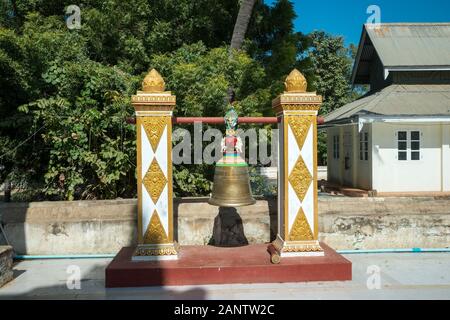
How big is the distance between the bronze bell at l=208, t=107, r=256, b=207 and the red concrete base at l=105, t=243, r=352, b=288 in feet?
2.95

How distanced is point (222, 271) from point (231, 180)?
1.24 metres

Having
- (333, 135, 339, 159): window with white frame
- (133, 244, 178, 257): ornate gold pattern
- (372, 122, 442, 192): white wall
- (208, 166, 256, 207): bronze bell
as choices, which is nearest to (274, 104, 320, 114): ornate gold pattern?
(208, 166, 256, 207): bronze bell

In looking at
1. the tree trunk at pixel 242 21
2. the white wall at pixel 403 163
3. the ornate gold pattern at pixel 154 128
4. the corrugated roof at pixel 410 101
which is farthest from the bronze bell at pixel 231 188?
the white wall at pixel 403 163

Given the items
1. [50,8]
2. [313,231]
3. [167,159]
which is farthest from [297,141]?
[50,8]

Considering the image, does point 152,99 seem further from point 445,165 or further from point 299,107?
point 445,165

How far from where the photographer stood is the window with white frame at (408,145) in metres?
14.5

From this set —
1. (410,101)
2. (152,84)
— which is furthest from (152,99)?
(410,101)

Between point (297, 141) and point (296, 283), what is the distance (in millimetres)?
2003

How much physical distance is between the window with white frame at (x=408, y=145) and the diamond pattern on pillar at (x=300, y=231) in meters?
9.86

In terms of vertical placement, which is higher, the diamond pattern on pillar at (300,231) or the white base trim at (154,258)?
the diamond pattern on pillar at (300,231)

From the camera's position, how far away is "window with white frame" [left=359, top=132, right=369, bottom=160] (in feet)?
49.4

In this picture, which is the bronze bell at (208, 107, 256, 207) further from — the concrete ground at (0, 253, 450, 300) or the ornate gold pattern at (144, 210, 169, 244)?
the concrete ground at (0, 253, 450, 300)

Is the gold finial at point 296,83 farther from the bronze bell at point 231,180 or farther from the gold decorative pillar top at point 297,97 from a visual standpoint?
the bronze bell at point 231,180
